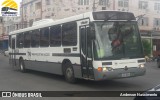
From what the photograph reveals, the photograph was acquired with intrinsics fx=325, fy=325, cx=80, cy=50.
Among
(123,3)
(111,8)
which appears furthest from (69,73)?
(123,3)

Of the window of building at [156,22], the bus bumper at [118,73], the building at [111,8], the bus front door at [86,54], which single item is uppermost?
the building at [111,8]

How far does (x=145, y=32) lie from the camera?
58906 millimetres

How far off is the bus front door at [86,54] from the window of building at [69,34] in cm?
66

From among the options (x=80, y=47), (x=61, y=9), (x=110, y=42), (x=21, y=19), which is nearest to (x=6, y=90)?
(x=80, y=47)

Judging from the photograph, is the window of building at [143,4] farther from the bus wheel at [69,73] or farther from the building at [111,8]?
the bus wheel at [69,73]

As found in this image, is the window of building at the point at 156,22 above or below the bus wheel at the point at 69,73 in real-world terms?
above

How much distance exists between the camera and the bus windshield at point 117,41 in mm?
12219

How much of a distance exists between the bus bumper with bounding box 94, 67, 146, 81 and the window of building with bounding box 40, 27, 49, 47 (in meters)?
5.49

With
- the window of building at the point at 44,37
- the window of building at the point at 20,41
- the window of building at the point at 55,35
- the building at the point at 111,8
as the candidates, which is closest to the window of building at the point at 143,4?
the building at the point at 111,8

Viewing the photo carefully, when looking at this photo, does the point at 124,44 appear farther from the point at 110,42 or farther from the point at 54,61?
the point at 54,61

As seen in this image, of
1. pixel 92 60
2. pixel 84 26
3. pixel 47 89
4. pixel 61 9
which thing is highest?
pixel 61 9

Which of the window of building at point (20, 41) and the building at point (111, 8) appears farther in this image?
the building at point (111, 8)

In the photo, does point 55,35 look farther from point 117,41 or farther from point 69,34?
point 117,41

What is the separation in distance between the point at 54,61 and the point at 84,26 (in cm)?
346
